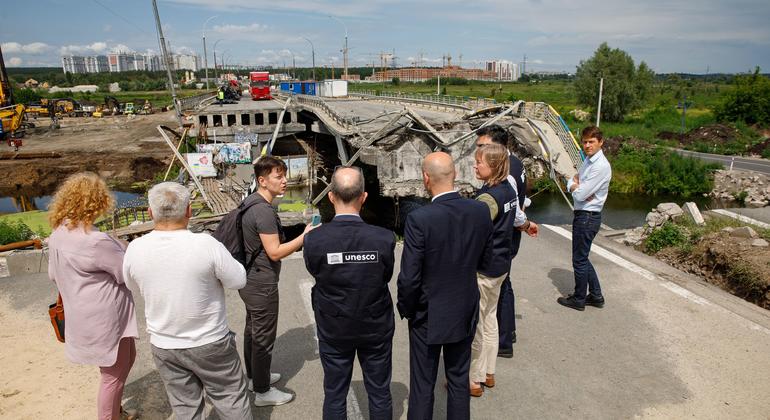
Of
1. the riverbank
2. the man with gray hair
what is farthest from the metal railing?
the man with gray hair

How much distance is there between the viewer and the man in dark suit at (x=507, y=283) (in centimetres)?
451

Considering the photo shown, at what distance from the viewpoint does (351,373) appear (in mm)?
3125

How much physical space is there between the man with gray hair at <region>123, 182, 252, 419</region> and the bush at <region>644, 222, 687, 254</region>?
26.7 ft

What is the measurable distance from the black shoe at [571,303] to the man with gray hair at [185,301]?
14.6 feet

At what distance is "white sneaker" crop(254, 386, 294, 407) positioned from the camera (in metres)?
3.96

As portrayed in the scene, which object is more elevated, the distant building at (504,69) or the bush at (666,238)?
the distant building at (504,69)

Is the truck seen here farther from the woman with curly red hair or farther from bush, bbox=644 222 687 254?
the woman with curly red hair

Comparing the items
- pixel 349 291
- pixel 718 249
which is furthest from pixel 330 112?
pixel 349 291

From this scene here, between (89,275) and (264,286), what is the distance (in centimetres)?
121

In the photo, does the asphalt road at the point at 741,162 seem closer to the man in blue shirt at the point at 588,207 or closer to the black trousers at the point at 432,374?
the man in blue shirt at the point at 588,207

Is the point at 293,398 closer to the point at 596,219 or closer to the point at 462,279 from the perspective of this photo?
the point at 462,279

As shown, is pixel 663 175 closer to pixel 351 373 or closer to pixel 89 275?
pixel 351 373

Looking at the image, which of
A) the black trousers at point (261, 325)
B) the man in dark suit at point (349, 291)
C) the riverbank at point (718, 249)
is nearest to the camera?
the man in dark suit at point (349, 291)

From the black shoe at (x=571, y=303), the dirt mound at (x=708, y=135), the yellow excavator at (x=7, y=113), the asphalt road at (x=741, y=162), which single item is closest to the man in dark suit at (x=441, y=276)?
the black shoe at (x=571, y=303)
